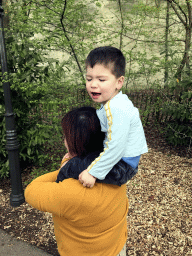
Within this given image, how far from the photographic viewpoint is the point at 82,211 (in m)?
1.06

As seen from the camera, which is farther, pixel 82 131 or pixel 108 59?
pixel 108 59

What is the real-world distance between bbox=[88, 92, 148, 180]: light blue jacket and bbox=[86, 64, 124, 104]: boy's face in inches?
2.6

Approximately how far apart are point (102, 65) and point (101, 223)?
2.85 ft

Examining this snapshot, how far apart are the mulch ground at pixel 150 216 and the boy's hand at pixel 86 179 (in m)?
2.24

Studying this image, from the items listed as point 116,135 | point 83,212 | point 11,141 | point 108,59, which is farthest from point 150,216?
point 108,59

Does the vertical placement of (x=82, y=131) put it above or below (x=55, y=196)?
above

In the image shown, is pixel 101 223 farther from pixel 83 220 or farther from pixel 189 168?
pixel 189 168

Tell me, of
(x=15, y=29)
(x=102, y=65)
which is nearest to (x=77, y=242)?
(x=102, y=65)

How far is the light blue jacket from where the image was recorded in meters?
1.07

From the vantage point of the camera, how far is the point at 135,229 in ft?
10.2

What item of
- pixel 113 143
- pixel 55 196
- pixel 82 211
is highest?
pixel 113 143

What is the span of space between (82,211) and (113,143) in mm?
370

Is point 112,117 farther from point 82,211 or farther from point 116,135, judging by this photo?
point 82,211

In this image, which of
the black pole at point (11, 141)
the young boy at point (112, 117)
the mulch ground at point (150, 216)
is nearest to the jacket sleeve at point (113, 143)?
the young boy at point (112, 117)
